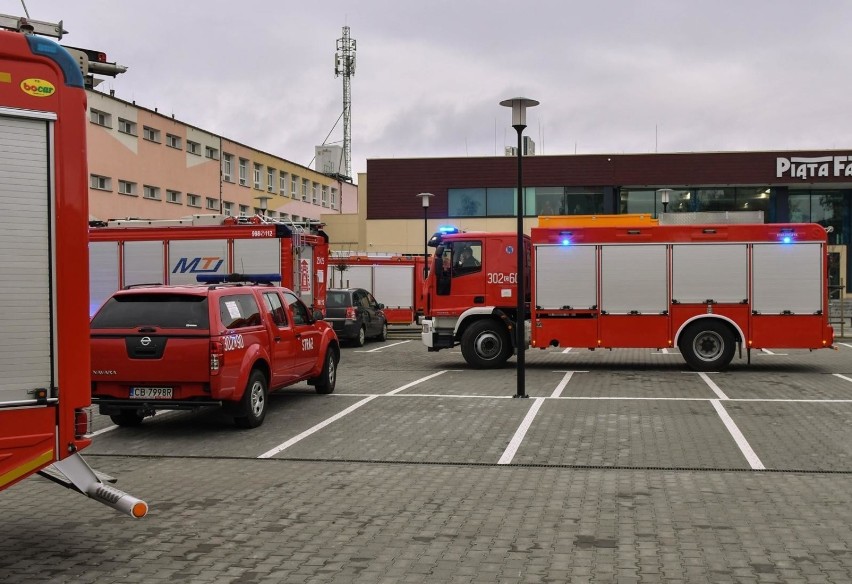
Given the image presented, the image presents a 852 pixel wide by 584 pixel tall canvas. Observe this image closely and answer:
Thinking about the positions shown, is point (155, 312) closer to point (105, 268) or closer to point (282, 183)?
point (105, 268)

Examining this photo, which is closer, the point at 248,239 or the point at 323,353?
the point at 323,353

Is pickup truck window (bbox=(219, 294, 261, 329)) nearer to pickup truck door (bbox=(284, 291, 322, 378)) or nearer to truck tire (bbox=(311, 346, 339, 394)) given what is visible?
pickup truck door (bbox=(284, 291, 322, 378))

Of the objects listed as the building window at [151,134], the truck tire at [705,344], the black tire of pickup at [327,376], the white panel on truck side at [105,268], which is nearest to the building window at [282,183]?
the building window at [151,134]

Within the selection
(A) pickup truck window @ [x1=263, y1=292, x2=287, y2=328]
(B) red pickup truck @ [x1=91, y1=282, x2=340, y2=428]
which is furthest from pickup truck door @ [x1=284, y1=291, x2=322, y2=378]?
A: (B) red pickup truck @ [x1=91, y1=282, x2=340, y2=428]

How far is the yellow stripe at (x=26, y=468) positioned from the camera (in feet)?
15.7

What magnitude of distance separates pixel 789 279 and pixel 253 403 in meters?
10.8

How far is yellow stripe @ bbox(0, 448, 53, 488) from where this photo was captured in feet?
15.7

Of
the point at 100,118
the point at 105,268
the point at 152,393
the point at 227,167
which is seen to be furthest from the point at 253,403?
the point at 227,167

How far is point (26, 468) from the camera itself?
4887mm

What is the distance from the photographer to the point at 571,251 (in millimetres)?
17156

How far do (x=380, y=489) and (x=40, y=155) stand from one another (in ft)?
12.8

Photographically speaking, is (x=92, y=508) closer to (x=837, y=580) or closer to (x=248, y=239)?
(x=837, y=580)

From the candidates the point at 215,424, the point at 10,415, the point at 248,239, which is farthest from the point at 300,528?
the point at 248,239

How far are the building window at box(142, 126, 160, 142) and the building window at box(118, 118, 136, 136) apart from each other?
3.18ft
